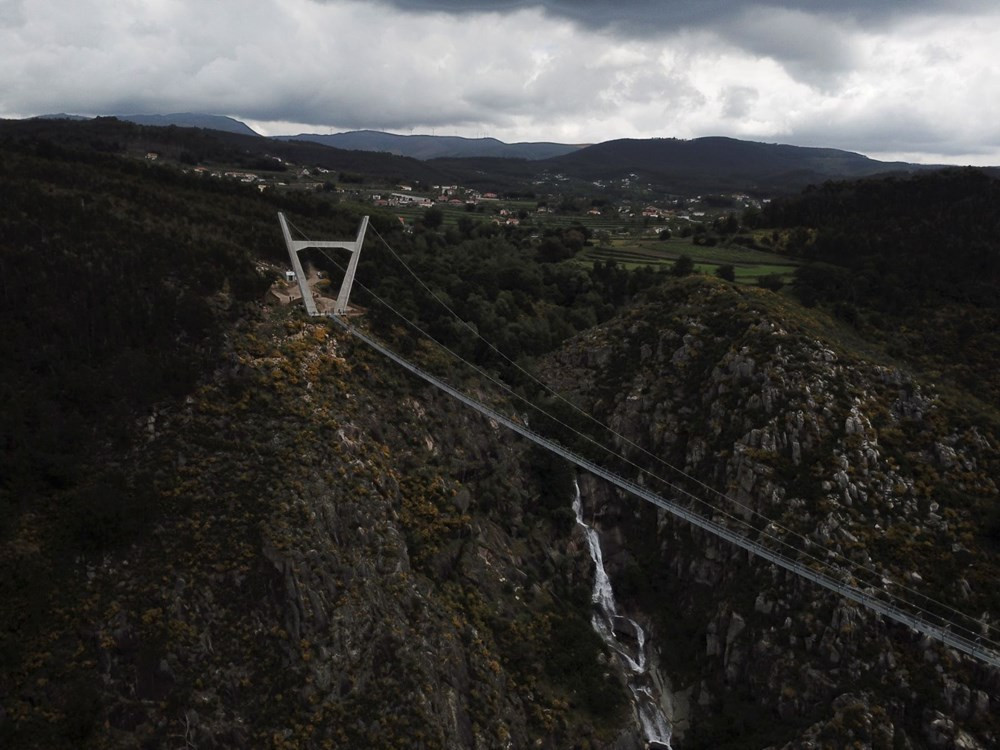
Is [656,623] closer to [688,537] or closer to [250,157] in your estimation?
[688,537]

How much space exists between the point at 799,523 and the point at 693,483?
269 inches

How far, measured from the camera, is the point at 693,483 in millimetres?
40188

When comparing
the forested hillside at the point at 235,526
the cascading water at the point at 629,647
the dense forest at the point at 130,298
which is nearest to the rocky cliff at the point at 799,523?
the cascading water at the point at 629,647

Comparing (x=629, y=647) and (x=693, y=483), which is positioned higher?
(x=693, y=483)

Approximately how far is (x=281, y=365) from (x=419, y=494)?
949cm

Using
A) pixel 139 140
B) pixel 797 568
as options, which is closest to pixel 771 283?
pixel 797 568

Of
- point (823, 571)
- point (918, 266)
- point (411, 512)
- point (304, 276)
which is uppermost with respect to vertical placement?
point (918, 266)

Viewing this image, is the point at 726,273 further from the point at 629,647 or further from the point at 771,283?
the point at 629,647

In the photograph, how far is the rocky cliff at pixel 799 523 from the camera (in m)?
28.4

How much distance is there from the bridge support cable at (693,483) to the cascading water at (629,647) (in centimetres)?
614

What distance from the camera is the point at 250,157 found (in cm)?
11456

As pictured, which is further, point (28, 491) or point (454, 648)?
point (454, 648)

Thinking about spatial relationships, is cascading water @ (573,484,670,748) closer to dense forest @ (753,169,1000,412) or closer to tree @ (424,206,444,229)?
dense forest @ (753,169,1000,412)

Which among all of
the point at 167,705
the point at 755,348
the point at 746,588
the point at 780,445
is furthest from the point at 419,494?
the point at 755,348
